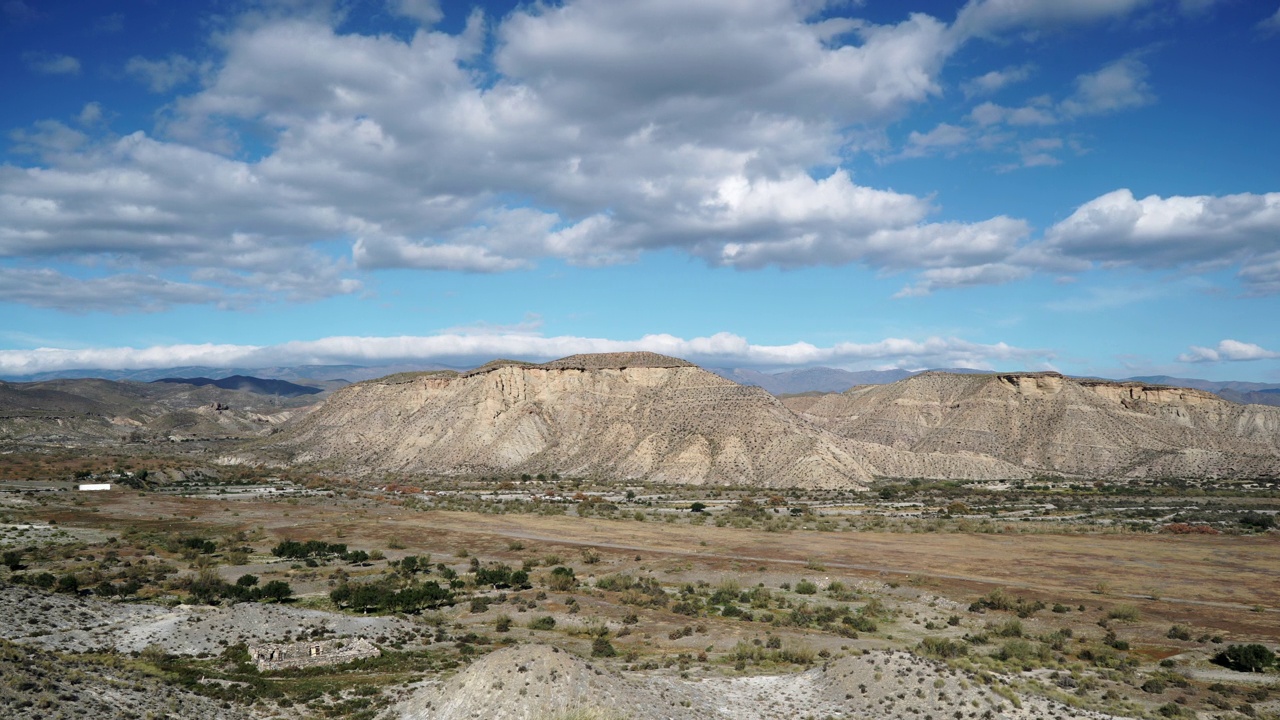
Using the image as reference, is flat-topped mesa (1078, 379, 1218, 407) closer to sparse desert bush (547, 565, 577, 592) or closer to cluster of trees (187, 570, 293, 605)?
sparse desert bush (547, 565, 577, 592)

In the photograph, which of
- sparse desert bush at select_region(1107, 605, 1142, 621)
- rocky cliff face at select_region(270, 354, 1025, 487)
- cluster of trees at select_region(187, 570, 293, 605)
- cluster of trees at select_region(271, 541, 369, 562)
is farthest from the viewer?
rocky cliff face at select_region(270, 354, 1025, 487)

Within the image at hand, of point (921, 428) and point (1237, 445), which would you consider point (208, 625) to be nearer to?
point (921, 428)

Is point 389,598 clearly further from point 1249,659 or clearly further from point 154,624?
point 1249,659

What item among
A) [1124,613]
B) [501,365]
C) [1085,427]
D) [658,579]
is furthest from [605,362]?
[1124,613]

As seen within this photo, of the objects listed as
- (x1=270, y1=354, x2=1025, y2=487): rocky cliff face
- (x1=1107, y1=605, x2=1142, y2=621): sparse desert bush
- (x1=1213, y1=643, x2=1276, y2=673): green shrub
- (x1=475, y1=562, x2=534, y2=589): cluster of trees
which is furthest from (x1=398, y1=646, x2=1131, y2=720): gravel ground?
(x1=270, y1=354, x2=1025, y2=487): rocky cliff face

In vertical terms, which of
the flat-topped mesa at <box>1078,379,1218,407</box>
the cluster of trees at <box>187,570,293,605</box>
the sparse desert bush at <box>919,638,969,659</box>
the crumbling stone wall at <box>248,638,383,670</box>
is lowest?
the cluster of trees at <box>187,570,293,605</box>

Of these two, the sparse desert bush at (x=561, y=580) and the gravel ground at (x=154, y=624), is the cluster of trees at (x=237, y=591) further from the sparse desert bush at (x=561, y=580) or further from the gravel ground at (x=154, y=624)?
the sparse desert bush at (x=561, y=580)
